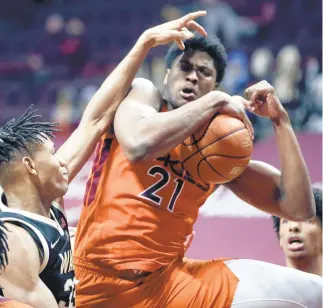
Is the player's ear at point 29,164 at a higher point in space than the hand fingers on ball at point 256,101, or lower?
lower

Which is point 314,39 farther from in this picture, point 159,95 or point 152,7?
point 159,95

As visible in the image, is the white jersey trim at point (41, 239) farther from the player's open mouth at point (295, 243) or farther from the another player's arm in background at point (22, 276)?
the player's open mouth at point (295, 243)

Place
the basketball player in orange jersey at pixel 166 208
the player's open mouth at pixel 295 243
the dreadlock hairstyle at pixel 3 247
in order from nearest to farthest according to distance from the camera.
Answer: the dreadlock hairstyle at pixel 3 247 → the basketball player in orange jersey at pixel 166 208 → the player's open mouth at pixel 295 243

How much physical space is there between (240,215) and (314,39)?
4.74 metres

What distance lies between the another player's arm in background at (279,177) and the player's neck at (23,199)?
3.36ft

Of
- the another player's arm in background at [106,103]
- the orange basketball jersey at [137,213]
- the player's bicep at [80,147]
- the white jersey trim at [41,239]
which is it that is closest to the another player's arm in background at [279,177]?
the orange basketball jersey at [137,213]

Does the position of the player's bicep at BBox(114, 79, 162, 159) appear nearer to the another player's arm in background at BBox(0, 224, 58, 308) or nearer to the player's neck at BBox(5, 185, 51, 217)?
the player's neck at BBox(5, 185, 51, 217)

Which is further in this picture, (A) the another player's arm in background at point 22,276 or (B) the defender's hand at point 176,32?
(B) the defender's hand at point 176,32

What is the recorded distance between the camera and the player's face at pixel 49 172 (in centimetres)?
287

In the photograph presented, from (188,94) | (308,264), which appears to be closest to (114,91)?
(188,94)

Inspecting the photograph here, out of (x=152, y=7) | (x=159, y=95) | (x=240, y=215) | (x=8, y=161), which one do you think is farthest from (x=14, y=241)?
(x=152, y=7)

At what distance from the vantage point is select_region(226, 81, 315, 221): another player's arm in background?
3.33 m

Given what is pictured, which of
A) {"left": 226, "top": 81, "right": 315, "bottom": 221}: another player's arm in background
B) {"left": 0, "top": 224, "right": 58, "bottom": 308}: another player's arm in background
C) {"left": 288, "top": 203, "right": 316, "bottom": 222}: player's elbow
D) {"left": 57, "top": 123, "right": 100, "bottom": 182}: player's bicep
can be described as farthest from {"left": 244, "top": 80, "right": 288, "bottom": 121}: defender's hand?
{"left": 0, "top": 224, "right": 58, "bottom": 308}: another player's arm in background

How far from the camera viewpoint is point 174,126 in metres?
3.00
